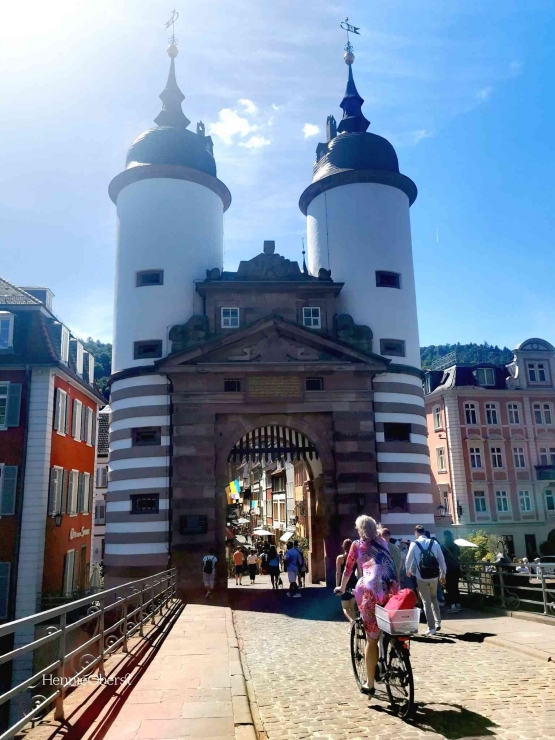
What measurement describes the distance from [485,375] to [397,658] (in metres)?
40.4

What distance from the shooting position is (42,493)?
24266 mm

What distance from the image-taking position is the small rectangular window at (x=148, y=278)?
2669 cm

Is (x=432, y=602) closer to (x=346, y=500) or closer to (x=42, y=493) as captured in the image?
(x=346, y=500)

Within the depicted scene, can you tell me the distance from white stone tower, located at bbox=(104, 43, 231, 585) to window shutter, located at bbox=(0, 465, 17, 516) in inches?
138

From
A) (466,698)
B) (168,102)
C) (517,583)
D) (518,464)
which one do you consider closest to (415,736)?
(466,698)

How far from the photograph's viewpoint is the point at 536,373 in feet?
149

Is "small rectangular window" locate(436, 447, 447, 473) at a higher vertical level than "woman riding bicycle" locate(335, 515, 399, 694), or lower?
higher

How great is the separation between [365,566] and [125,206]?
23.7 m

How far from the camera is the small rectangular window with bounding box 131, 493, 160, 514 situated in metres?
23.5

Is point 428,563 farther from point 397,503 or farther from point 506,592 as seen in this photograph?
point 397,503

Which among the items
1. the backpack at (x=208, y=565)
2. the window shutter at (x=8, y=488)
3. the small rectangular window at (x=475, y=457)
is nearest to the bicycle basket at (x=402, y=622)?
the backpack at (x=208, y=565)

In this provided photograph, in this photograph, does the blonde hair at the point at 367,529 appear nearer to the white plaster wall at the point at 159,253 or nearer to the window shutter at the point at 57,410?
the white plaster wall at the point at 159,253

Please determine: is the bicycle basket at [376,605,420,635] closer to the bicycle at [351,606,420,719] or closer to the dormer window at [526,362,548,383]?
the bicycle at [351,606,420,719]

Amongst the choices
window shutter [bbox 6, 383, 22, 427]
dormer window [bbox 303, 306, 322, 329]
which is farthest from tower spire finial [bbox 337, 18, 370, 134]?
window shutter [bbox 6, 383, 22, 427]
